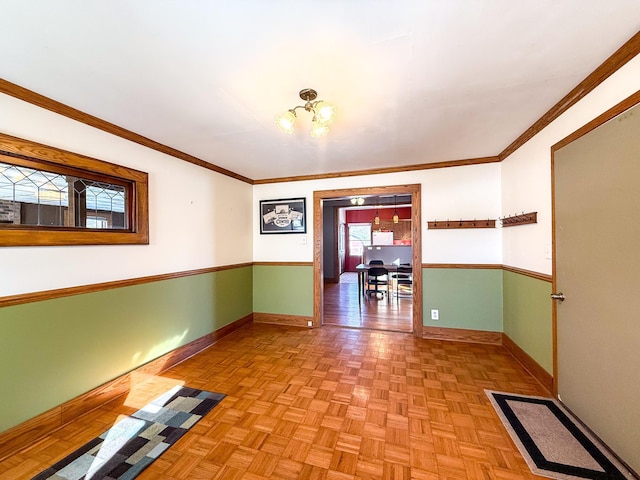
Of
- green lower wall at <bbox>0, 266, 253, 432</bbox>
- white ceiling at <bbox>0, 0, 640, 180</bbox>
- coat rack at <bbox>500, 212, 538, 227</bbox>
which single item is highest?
white ceiling at <bbox>0, 0, 640, 180</bbox>

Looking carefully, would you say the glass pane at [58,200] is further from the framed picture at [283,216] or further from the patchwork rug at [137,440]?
the framed picture at [283,216]

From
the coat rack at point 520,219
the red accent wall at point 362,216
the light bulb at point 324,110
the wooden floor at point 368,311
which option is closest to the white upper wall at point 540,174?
the coat rack at point 520,219

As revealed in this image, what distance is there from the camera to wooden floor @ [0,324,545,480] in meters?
1.46

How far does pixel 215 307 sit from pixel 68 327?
5.01 ft

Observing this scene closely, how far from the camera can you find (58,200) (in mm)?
1878

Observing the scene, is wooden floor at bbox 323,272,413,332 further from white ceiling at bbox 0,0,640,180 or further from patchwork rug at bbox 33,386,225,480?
white ceiling at bbox 0,0,640,180

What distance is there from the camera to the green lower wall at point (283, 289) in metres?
3.88

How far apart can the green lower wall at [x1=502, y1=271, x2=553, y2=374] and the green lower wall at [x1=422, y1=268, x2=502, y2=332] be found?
12 cm

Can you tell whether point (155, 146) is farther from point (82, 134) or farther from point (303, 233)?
point (303, 233)

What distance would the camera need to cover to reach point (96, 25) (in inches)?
46.0

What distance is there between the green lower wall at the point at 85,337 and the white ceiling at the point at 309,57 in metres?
1.44

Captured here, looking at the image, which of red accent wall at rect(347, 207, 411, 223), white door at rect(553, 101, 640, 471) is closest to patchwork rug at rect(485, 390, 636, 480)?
white door at rect(553, 101, 640, 471)

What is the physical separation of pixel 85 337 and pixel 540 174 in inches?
151

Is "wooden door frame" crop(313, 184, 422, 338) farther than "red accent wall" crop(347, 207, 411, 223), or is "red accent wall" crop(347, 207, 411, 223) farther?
"red accent wall" crop(347, 207, 411, 223)
